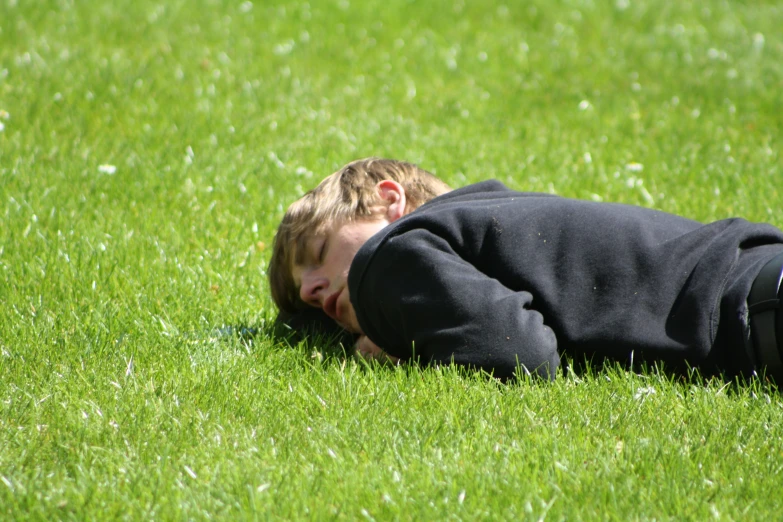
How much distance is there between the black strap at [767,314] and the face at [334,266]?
1392 mm

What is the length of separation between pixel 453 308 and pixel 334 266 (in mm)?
622

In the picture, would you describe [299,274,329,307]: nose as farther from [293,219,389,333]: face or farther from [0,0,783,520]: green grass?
[0,0,783,520]: green grass

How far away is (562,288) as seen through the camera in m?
3.13

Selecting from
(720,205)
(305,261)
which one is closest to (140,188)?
(305,261)

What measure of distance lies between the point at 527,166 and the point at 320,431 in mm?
3668

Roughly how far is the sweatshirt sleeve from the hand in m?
0.17

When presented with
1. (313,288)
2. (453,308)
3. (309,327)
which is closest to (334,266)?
(313,288)

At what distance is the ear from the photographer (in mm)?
3541

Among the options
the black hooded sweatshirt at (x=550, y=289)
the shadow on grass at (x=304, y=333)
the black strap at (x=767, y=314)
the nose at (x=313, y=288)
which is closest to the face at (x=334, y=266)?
the nose at (x=313, y=288)

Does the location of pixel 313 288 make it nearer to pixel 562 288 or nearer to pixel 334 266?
pixel 334 266

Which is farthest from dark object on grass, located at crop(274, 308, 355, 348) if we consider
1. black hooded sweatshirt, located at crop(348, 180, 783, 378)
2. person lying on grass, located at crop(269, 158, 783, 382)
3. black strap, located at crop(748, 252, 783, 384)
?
black strap, located at crop(748, 252, 783, 384)

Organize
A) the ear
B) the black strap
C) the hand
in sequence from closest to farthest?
the black strap
the hand
the ear

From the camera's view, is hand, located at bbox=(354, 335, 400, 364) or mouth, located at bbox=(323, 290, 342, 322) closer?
hand, located at bbox=(354, 335, 400, 364)

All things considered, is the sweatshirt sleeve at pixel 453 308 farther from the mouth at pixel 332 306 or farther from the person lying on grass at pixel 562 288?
the mouth at pixel 332 306
